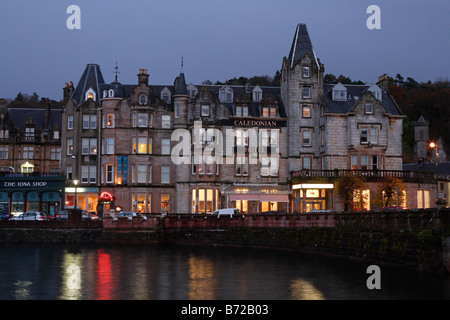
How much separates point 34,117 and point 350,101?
1808 inches

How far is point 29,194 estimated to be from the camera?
285 feet

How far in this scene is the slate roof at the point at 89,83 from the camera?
84.8 metres

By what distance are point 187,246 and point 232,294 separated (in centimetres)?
3154

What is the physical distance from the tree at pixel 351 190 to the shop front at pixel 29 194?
117 ft

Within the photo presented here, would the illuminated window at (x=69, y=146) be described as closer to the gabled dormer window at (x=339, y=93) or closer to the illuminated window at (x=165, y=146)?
the illuminated window at (x=165, y=146)

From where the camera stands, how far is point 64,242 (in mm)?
71188

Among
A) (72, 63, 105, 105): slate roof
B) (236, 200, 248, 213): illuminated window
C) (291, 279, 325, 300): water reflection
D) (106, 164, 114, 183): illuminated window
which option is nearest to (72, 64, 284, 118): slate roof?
(72, 63, 105, 105): slate roof

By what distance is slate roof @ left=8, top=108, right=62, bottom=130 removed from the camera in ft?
313

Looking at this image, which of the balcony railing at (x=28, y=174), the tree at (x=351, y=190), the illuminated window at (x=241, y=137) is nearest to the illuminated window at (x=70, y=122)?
the balcony railing at (x=28, y=174)

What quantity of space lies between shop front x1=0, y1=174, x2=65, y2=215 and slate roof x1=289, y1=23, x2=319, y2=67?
3371cm

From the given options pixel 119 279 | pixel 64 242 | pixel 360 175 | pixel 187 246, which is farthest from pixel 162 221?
pixel 119 279

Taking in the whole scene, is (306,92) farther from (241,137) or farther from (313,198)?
(313,198)

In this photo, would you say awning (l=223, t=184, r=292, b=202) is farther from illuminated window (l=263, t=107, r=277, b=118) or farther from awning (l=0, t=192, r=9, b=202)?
awning (l=0, t=192, r=9, b=202)

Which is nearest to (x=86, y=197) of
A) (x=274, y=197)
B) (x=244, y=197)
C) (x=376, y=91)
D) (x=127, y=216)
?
(x=127, y=216)
